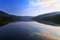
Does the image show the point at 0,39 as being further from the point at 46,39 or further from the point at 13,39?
the point at 46,39

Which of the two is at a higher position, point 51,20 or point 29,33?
point 51,20

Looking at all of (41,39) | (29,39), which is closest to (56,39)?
(41,39)

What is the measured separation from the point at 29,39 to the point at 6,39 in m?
2.62

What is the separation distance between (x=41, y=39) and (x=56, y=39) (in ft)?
5.64

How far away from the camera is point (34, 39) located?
48.4ft

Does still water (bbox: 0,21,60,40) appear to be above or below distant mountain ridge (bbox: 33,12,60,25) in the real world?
below

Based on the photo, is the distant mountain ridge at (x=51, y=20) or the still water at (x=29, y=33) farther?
the distant mountain ridge at (x=51, y=20)

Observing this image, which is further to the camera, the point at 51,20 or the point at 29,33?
the point at 51,20

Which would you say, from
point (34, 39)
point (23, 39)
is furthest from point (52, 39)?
point (23, 39)

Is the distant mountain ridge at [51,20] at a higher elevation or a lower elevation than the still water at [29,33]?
higher

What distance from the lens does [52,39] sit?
15188mm

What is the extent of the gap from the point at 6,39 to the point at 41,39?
4.00m

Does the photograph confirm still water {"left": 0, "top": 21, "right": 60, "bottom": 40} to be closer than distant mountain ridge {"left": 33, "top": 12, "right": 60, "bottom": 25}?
Yes

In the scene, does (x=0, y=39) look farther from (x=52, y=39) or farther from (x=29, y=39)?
(x=52, y=39)
